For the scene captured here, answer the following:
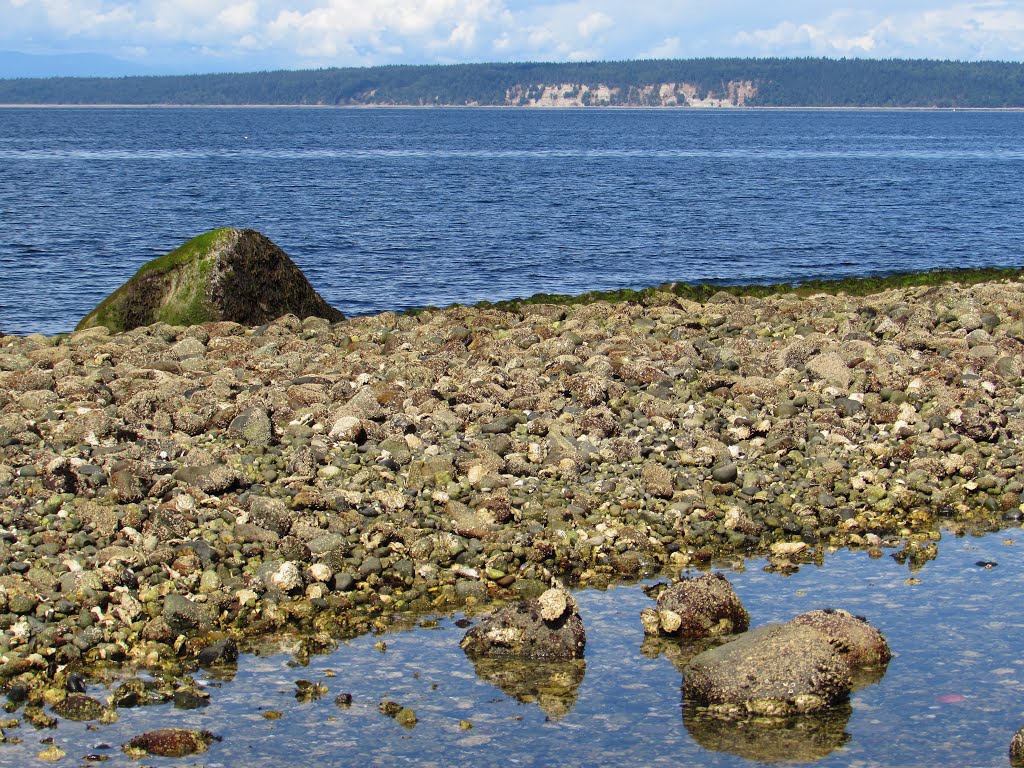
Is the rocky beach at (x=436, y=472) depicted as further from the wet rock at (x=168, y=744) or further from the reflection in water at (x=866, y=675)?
the reflection in water at (x=866, y=675)

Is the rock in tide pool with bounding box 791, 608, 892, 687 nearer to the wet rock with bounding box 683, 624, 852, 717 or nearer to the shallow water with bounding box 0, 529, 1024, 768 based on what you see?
the shallow water with bounding box 0, 529, 1024, 768

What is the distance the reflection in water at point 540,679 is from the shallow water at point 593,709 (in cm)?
2

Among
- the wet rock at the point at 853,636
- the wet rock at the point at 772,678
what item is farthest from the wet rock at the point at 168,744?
the wet rock at the point at 853,636

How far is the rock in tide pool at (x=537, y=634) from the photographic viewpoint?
334 inches

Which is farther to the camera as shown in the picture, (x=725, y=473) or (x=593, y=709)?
(x=725, y=473)

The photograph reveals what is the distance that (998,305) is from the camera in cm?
1903

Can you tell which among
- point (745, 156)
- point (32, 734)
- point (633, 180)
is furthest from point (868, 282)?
point (745, 156)

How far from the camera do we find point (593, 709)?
7.70 m

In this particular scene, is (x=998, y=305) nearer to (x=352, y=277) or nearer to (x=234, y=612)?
(x=234, y=612)

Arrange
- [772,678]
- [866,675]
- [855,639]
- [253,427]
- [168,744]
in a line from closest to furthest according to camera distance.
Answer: [168,744] → [772,678] → [866,675] → [855,639] → [253,427]

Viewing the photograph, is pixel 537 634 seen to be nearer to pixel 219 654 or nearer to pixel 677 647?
pixel 677 647

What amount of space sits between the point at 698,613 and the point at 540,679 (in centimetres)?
138

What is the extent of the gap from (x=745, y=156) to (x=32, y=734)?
9922 cm

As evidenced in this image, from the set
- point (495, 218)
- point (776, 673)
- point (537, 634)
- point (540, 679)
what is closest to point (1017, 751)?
point (776, 673)
